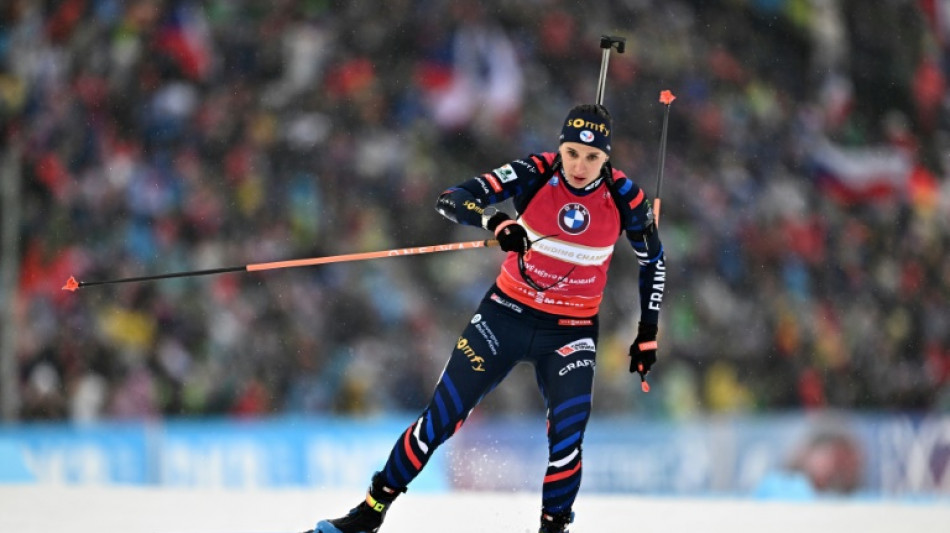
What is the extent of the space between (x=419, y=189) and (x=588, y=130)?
540cm

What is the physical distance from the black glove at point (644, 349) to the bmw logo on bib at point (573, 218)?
0.55 m

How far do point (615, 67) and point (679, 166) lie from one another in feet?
3.34

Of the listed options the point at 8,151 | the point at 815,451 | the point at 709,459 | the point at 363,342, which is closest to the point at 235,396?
the point at 363,342

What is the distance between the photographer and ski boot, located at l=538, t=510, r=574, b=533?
14.7 feet

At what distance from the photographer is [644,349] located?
15.8 feet

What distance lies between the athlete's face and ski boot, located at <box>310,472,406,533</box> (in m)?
1.34

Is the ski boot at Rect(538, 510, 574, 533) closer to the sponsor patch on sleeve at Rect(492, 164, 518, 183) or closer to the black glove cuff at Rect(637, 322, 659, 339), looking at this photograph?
the black glove cuff at Rect(637, 322, 659, 339)

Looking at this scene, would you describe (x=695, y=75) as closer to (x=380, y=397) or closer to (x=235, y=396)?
(x=380, y=397)

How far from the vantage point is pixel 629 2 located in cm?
1049

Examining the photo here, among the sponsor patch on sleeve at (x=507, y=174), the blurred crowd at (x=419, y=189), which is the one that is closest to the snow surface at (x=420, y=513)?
the sponsor patch on sleeve at (x=507, y=174)

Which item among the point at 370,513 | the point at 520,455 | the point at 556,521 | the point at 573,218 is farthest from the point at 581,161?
the point at 520,455

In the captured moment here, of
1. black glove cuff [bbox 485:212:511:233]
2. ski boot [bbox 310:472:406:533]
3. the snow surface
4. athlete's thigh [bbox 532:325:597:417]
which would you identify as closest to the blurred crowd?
the snow surface

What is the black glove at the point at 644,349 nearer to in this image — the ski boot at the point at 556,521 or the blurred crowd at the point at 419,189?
the ski boot at the point at 556,521

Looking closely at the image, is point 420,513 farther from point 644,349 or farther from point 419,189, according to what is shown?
point 419,189
